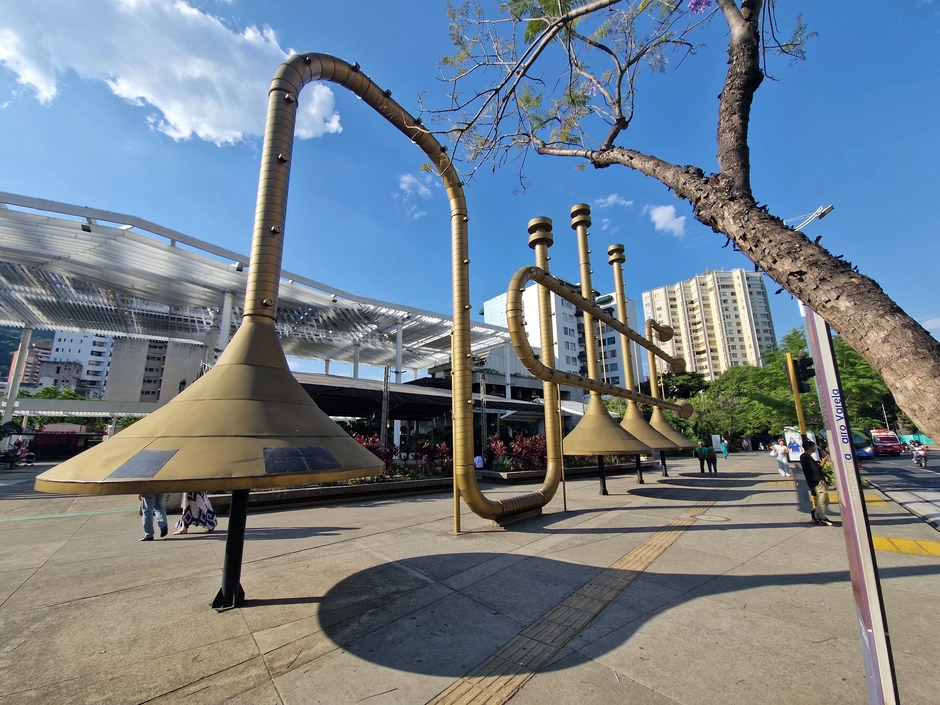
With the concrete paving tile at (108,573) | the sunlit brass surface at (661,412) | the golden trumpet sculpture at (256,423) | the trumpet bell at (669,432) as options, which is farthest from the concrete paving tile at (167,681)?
the sunlit brass surface at (661,412)

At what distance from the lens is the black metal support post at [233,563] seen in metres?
3.98

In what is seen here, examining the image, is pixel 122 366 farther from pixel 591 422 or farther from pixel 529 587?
pixel 529 587

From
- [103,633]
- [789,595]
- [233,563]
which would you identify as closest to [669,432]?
[789,595]

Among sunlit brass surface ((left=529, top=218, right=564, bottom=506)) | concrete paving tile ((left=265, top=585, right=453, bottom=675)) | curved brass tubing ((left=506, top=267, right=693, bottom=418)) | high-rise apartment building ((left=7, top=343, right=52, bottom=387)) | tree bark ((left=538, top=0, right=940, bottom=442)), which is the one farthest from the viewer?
high-rise apartment building ((left=7, top=343, right=52, bottom=387))

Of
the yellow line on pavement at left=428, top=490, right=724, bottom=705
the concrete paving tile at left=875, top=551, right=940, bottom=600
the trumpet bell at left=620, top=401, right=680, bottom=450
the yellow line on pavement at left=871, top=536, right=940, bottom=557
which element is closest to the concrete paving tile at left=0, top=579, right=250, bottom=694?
the yellow line on pavement at left=428, top=490, right=724, bottom=705

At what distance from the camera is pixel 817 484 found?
7.54 metres

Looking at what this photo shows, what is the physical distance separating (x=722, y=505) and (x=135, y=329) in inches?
1854

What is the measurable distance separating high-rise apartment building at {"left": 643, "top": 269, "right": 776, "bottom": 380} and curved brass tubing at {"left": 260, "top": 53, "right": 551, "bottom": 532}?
101661 millimetres

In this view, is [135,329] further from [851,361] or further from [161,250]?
[851,361]

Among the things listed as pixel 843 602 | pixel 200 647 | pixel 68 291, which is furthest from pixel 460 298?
pixel 68 291

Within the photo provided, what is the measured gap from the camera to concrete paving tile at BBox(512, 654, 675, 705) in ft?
8.55

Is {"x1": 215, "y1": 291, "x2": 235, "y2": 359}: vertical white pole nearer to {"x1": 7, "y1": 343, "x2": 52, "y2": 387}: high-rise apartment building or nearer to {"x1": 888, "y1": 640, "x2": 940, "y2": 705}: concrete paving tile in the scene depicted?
{"x1": 888, "y1": 640, "x2": 940, "y2": 705}: concrete paving tile

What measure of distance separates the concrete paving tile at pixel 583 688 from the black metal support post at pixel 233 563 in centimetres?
295

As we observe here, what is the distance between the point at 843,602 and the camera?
159 inches
